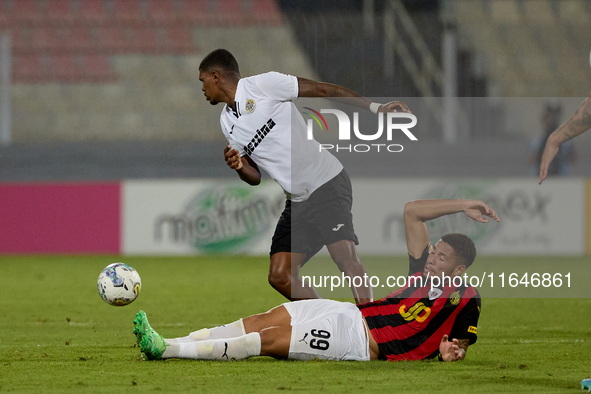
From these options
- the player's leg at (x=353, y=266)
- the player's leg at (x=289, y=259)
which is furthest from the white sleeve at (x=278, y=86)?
the player's leg at (x=353, y=266)

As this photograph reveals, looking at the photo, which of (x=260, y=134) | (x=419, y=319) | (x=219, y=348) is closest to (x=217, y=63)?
(x=260, y=134)

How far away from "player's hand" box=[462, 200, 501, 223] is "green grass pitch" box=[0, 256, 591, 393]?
0.83 metres

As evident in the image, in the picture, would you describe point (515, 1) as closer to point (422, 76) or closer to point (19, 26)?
point (422, 76)

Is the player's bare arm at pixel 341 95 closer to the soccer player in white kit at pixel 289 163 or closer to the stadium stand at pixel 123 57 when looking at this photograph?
the soccer player in white kit at pixel 289 163

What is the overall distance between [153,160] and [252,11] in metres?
4.01

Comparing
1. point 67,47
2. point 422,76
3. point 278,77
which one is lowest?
point 278,77

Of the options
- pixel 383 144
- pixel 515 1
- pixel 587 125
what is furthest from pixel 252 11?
pixel 587 125

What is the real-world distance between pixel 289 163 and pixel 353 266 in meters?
0.81

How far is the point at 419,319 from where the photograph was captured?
4660 mm

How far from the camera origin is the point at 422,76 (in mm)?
15219

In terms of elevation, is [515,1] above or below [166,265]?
above

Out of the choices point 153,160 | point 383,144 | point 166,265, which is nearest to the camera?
point 383,144

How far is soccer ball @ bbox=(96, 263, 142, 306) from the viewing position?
Result: 564 centimetres

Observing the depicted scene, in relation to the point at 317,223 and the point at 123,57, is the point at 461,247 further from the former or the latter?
the point at 123,57
